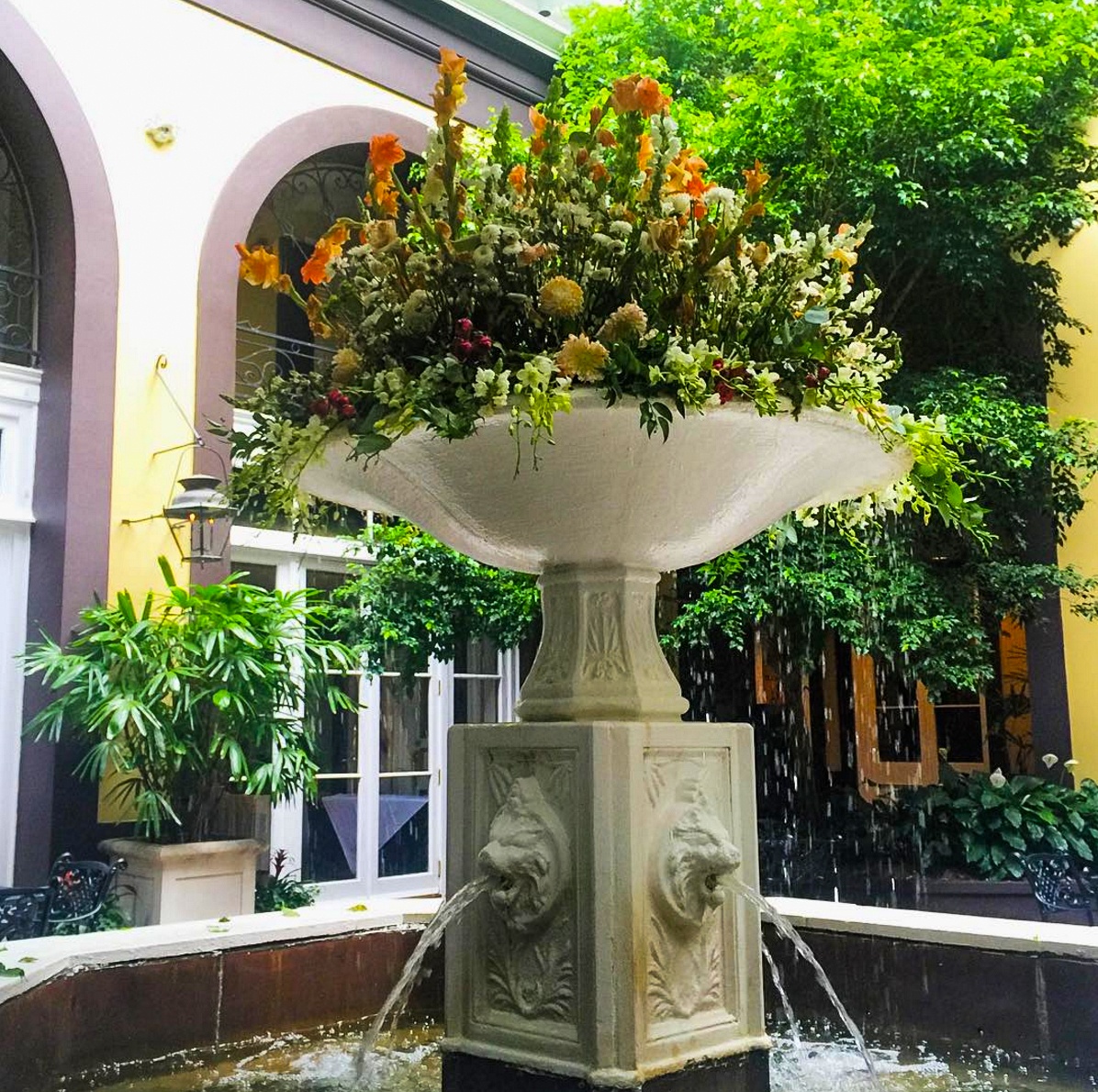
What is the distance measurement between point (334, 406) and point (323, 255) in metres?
0.27

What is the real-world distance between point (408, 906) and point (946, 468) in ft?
6.98

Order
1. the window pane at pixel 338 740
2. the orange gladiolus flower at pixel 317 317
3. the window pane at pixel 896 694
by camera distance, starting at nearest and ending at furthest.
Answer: the orange gladiolus flower at pixel 317 317, the window pane at pixel 338 740, the window pane at pixel 896 694

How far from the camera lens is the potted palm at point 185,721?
18.3 feet

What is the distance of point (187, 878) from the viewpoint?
5680 millimetres

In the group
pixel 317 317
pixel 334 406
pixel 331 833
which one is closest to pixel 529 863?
pixel 334 406

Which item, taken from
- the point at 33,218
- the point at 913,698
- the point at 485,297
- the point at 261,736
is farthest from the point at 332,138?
the point at 913,698

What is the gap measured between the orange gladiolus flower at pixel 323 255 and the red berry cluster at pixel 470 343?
306 mm

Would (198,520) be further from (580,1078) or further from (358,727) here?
(580,1078)

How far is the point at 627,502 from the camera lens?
219 centimetres

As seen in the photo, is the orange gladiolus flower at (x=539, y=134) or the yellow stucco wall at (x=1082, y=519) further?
the yellow stucco wall at (x=1082, y=519)

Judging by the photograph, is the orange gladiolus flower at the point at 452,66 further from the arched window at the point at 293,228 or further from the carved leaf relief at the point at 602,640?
the arched window at the point at 293,228

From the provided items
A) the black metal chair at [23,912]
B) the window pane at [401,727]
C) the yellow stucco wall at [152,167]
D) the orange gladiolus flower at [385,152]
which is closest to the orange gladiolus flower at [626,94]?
the orange gladiolus flower at [385,152]

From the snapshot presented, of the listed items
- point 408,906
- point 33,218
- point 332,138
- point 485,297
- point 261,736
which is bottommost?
point 408,906

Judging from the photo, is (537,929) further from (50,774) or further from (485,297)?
(50,774)
